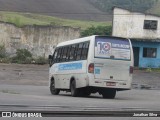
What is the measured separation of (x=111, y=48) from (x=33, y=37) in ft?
120

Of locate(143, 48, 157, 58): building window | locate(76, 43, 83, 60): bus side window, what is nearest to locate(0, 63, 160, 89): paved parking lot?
locate(143, 48, 157, 58): building window

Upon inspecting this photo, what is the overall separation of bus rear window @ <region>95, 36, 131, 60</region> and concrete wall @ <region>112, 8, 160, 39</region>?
33.9m

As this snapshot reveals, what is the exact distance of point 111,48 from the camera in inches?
862

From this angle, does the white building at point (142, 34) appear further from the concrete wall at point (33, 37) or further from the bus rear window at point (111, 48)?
the bus rear window at point (111, 48)

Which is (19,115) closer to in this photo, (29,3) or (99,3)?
(29,3)

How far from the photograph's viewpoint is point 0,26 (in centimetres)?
5666

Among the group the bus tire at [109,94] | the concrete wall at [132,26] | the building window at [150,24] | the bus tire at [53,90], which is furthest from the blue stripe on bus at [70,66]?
the building window at [150,24]

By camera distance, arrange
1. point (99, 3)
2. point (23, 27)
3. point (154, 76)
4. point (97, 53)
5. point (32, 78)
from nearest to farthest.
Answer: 1. point (97, 53)
2. point (32, 78)
3. point (154, 76)
4. point (23, 27)
5. point (99, 3)

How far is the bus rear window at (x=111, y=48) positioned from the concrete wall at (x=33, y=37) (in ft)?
117

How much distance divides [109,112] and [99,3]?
119324mm

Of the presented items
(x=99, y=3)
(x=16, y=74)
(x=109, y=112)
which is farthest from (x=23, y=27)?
(x=99, y=3)

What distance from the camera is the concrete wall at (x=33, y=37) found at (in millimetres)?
56906

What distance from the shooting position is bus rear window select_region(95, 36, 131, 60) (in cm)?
2166

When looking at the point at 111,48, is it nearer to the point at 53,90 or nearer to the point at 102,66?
the point at 102,66
